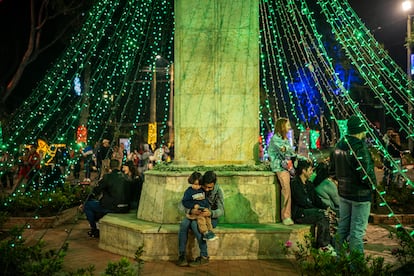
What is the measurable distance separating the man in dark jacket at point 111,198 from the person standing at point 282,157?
9.12ft

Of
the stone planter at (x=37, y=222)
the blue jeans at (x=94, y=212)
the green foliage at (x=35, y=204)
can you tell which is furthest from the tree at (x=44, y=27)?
the blue jeans at (x=94, y=212)

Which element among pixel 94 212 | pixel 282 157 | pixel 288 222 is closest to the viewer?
pixel 288 222

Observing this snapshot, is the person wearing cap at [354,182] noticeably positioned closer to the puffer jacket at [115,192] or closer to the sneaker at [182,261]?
the sneaker at [182,261]

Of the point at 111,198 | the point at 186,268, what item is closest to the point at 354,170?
the point at 186,268

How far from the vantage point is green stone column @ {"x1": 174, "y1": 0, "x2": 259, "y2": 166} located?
8.53 metres

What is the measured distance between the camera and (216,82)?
860 centimetres

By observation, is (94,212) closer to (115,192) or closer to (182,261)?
(115,192)

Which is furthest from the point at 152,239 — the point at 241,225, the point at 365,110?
the point at 365,110

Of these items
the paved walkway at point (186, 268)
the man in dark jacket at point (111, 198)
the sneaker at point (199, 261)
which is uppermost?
the man in dark jacket at point (111, 198)

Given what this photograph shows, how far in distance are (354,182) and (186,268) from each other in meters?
2.56

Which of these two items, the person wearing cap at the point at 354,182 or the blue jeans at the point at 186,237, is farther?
the blue jeans at the point at 186,237

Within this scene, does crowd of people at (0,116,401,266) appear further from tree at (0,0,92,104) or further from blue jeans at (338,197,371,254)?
tree at (0,0,92,104)

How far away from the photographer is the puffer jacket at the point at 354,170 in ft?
19.1

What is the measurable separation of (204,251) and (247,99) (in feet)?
9.76
